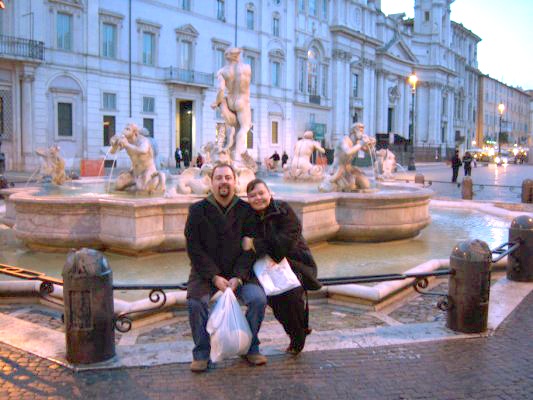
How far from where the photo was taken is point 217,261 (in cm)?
434

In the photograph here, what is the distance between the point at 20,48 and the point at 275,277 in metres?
27.1

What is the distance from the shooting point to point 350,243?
9.34m

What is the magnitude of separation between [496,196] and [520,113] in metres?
106

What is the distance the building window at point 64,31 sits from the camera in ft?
97.6

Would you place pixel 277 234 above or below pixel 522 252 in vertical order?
above

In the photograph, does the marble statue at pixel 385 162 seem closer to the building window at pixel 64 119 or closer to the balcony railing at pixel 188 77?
the building window at pixel 64 119

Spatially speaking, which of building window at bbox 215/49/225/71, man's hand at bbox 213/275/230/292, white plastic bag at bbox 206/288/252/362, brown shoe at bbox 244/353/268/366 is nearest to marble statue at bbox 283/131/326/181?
brown shoe at bbox 244/353/268/366

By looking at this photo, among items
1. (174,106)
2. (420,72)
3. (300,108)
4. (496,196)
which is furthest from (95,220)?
(420,72)

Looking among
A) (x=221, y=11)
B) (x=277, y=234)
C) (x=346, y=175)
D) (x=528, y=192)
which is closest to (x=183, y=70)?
(x=221, y=11)

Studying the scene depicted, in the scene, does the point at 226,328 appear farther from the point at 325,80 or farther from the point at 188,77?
the point at 325,80

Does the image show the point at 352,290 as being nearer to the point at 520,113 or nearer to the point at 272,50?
the point at 272,50

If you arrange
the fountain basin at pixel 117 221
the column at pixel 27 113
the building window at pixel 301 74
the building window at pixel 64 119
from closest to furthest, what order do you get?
the fountain basin at pixel 117 221 < the column at pixel 27 113 < the building window at pixel 64 119 < the building window at pixel 301 74

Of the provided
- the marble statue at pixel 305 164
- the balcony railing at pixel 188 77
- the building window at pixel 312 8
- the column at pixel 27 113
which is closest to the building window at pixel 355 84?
the building window at pixel 312 8

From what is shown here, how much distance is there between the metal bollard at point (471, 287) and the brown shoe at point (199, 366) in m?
2.23
